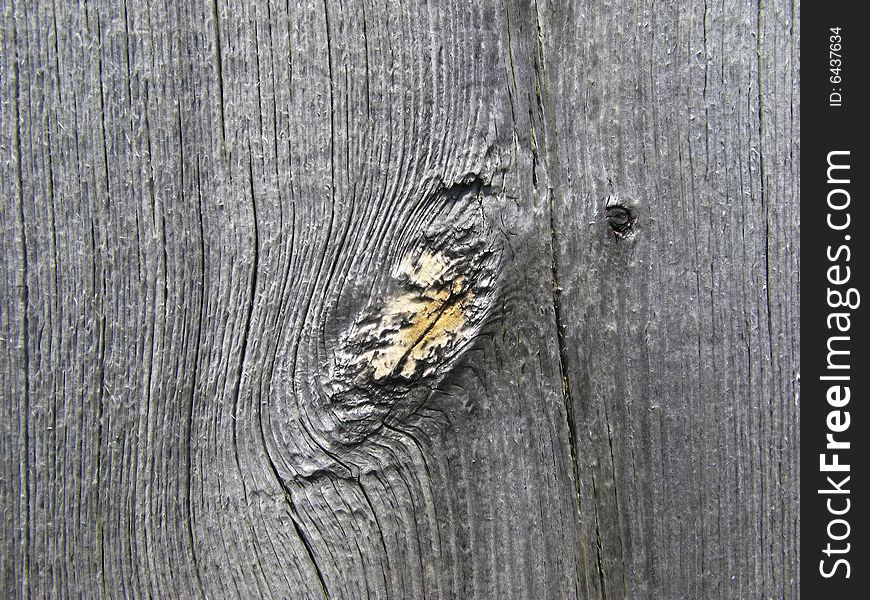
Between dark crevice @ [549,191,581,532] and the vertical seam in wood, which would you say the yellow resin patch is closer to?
dark crevice @ [549,191,581,532]

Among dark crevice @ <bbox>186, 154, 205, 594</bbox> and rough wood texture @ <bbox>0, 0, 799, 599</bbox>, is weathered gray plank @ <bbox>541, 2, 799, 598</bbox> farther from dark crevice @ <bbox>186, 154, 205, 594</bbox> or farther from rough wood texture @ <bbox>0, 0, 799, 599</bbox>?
dark crevice @ <bbox>186, 154, 205, 594</bbox>

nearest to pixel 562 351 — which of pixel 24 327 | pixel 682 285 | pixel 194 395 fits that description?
pixel 682 285

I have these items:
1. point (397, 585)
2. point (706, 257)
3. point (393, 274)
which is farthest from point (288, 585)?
point (706, 257)

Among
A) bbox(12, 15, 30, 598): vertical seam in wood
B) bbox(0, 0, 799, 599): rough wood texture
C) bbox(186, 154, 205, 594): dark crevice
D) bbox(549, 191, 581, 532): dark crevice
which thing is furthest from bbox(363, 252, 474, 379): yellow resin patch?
bbox(12, 15, 30, 598): vertical seam in wood

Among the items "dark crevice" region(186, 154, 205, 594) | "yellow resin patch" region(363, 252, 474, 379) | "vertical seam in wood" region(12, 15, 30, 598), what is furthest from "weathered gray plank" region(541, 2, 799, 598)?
"vertical seam in wood" region(12, 15, 30, 598)

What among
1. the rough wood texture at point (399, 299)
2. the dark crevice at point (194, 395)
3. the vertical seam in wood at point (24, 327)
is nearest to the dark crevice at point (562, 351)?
the rough wood texture at point (399, 299)

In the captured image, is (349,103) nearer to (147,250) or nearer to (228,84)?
(228,84)

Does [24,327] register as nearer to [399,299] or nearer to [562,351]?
[399,299]

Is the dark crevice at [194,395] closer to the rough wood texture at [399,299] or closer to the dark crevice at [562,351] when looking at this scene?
the rough wood texture at [399,299]
